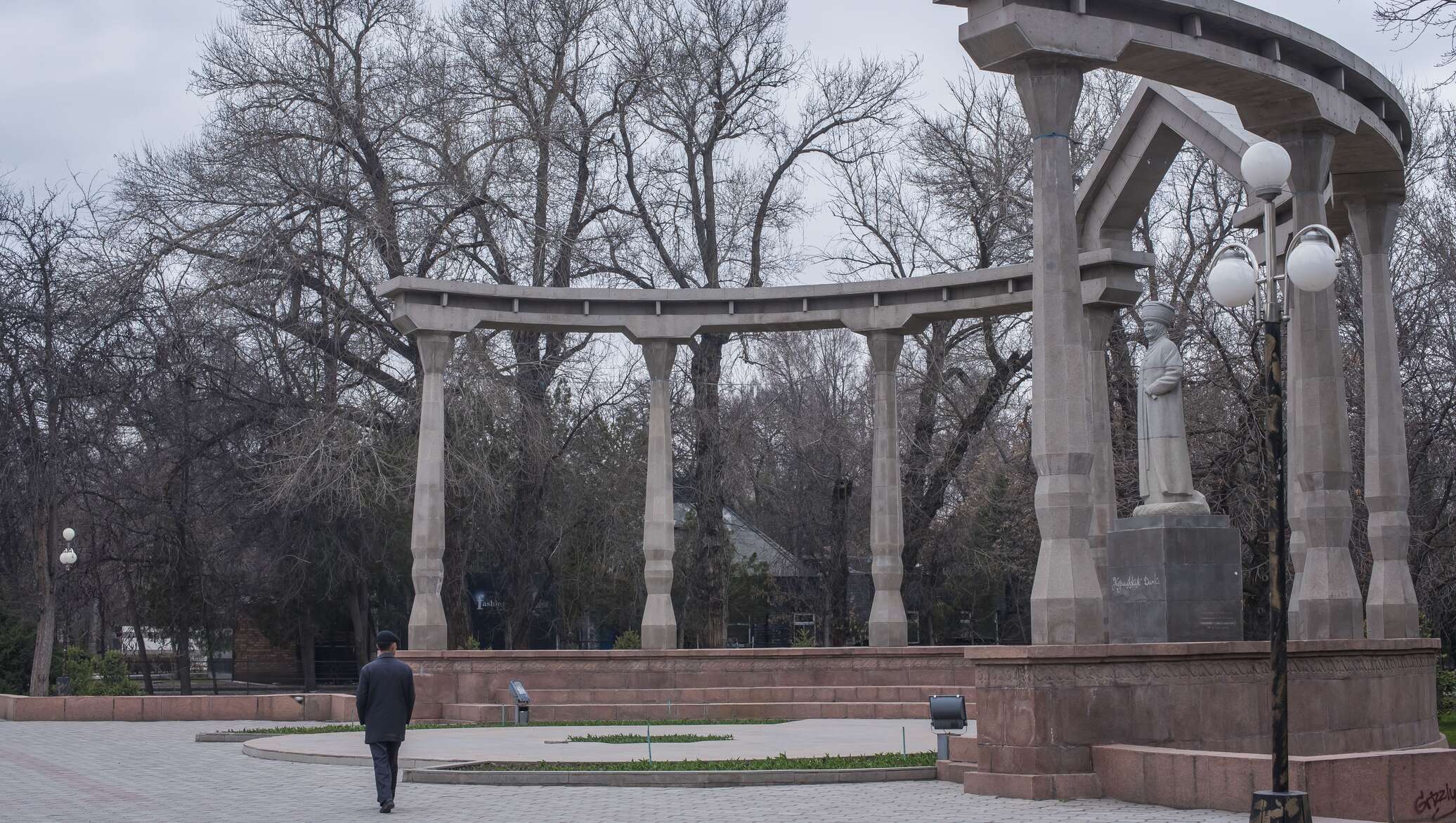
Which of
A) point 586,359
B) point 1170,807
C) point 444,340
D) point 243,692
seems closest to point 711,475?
point 586,359

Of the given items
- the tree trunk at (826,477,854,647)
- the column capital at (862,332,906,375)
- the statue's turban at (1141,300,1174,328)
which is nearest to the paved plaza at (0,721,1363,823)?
the statue's turban at (1141,300,1174,328)

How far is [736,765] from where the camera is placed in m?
15.8

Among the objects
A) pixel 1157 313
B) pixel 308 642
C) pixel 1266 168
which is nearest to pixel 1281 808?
pixel 1266 168

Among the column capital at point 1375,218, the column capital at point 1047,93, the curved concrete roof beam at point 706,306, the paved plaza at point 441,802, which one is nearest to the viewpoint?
the paved plaza at point 441,802

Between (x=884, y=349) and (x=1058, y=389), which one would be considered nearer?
(x=1058, y=389)

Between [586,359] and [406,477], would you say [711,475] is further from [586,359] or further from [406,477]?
[406,477]

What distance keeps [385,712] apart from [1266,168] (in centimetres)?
882

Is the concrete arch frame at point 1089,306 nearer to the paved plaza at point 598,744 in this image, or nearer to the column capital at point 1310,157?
the column capital at point 1310,157

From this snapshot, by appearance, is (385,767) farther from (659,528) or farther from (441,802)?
(659,528)

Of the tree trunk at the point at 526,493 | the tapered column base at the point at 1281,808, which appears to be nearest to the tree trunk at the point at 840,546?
the tree trunk at the point at 526,493

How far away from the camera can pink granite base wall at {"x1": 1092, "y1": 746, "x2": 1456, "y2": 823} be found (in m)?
11.6

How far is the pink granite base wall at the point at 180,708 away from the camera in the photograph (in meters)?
27.1

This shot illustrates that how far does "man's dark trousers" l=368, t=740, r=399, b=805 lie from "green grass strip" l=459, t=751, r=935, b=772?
7.68 ft

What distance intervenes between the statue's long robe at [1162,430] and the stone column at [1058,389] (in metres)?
2.51
